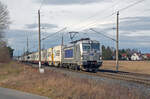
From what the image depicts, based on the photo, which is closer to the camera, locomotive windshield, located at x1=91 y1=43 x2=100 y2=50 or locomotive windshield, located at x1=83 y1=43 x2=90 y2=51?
locomotive windshield, located at x1=83 y1=43 x2=90 y2=51

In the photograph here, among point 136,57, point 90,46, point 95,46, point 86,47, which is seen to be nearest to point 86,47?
point 86,47

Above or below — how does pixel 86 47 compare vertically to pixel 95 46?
below

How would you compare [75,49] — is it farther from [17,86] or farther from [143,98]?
[143,98]

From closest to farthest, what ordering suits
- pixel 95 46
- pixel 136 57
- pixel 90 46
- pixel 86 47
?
1. pixel 86 47
2. pixel 90 46
3. pixel 95 46
4. pixel 136 57

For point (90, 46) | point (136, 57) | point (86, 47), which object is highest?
point (90, 46)

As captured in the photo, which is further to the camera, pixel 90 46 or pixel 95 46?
pixel 95 46

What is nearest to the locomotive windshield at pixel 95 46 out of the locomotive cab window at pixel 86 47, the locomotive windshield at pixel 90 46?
the locomotive windshield at pixel 90 46

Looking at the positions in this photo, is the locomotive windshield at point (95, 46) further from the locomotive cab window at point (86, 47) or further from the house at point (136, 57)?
the house at point (136, 57)

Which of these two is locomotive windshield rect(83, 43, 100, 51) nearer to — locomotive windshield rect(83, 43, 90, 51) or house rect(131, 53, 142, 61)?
locomotive windshield rect(83, 43, 90, 51)

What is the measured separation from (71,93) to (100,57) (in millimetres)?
17022

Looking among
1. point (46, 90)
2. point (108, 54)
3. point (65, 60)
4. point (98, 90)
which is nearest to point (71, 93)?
point (98, 90)

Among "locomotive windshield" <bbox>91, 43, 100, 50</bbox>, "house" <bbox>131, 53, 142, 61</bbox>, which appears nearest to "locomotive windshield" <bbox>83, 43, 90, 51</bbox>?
"locomotive windshield" <bbox>91, 43, 100, 50</bbox>

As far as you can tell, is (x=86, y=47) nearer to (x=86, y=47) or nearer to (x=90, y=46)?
(x=86, y=47)

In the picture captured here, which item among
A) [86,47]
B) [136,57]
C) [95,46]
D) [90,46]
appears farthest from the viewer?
[136,57]
